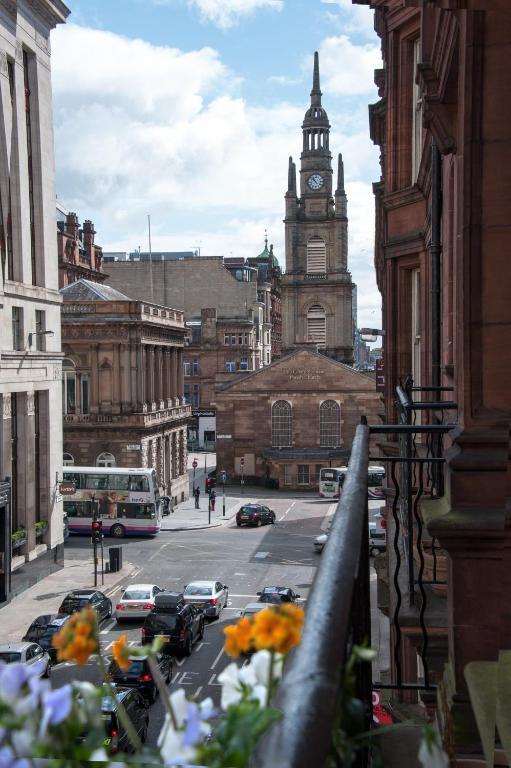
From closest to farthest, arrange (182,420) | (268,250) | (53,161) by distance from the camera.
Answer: (53,161)
(182,420)
(268,250)

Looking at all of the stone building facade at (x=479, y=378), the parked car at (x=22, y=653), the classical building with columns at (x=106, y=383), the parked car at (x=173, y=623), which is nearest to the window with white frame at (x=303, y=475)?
the classical building with columns at (x=106, y=383)

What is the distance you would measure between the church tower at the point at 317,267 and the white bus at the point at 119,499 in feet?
129

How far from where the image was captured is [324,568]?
222 cm

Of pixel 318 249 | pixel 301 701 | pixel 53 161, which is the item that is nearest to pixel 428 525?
pixel 301 701

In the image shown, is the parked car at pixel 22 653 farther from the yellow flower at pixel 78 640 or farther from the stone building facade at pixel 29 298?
the yellow flower at pixel 78 640

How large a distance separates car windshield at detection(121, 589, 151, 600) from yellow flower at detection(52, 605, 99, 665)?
29435 millimetres

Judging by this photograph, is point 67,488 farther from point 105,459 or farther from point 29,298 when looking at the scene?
point 105,459

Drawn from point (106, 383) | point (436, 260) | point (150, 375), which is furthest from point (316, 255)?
point (436, 260)

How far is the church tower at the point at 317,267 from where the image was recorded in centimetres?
8788

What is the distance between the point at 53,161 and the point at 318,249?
5287 cm

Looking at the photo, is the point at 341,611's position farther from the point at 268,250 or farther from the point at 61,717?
the point at 268,250

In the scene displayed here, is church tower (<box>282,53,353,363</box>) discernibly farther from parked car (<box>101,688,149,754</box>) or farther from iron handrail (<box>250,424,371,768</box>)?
iron handrail (<box>250,424,371,768</box>)

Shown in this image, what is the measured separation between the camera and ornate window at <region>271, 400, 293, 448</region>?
7012cm

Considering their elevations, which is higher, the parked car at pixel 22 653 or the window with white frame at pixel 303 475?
the parked car at pixel 22 653
